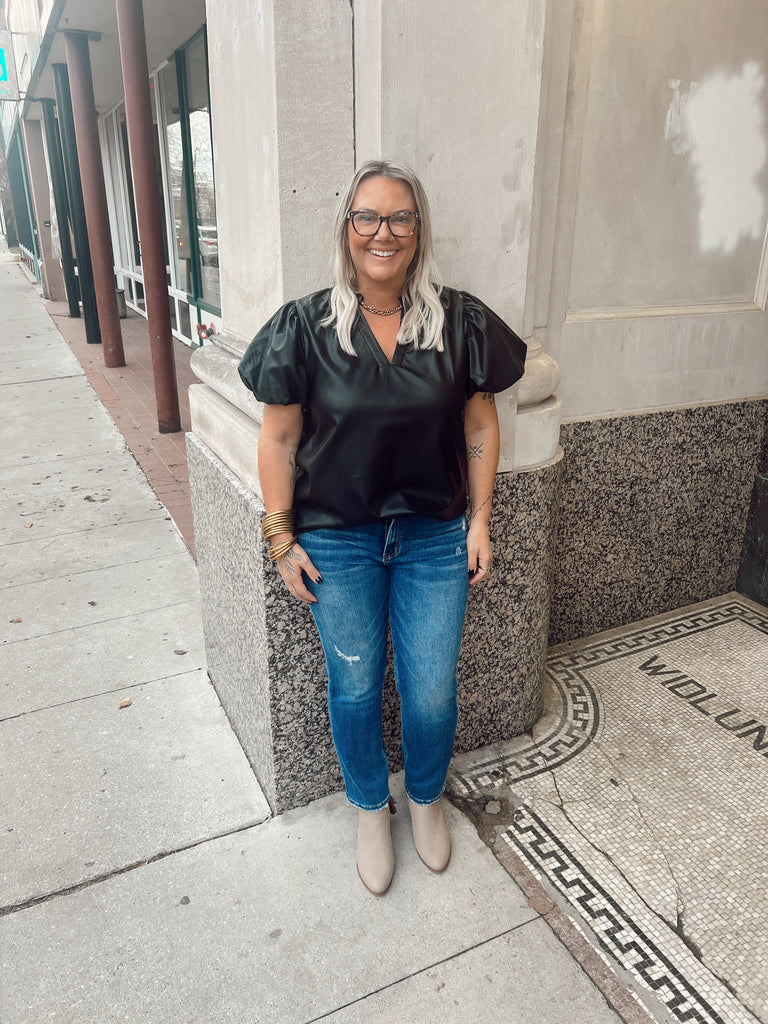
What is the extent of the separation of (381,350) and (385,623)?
0.83 meters

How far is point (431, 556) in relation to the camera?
228 cm

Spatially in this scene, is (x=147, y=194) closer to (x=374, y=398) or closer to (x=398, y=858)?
(x=374, y=398)

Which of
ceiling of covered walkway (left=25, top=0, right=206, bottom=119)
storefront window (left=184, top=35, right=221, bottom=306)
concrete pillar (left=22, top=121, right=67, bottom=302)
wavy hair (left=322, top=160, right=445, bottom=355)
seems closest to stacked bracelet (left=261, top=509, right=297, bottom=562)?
wavy hair (left=322, top=160, right=445, bottom=355)

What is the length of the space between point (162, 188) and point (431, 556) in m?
10.8

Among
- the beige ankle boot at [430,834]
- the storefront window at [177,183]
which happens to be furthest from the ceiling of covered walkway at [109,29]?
the beige ankle boot at [430,834]

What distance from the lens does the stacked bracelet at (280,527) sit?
2197 millimetres

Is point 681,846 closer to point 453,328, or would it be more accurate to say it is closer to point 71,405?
point 453,328

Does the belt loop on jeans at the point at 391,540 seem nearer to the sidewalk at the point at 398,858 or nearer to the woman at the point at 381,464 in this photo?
the woman at the point at 381,464

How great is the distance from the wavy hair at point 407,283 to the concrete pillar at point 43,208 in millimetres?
17371

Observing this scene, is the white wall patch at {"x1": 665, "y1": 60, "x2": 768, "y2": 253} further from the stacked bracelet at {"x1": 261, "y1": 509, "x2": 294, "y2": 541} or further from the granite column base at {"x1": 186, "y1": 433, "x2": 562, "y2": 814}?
the stacked bracelet at {"x1": 261, "y1": 509, "x2": 294, "y2": 541}

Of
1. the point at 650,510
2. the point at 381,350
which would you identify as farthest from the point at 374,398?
the point at 650,510

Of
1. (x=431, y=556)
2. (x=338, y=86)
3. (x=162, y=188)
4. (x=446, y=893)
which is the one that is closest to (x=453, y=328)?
(x=431, y=556)

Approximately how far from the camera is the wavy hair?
6.56 feet

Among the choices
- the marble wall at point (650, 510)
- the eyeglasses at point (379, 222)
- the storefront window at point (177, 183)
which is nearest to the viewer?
the eyeglasses at point (379, 222)
